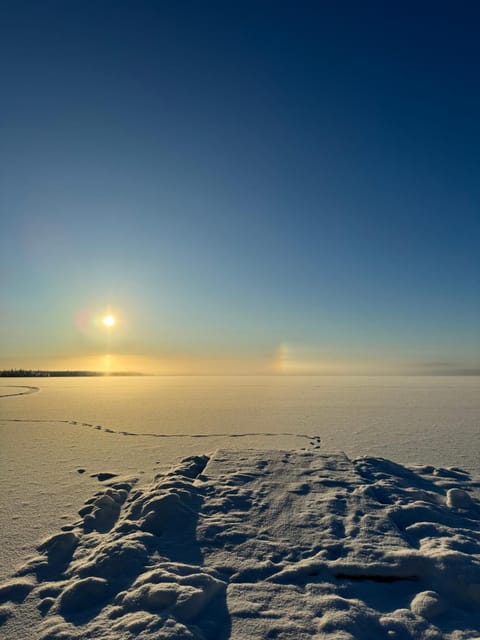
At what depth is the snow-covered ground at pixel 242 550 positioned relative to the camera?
105 inches

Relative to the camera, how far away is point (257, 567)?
3291 millimetres

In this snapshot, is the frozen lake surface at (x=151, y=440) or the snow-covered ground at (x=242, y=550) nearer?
the snow-covered ground at (x=242, y=550)

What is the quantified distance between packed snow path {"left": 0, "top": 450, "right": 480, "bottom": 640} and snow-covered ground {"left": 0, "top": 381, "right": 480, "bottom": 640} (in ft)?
0.04

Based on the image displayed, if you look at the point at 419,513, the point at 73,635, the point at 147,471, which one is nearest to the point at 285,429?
the point at 147,471

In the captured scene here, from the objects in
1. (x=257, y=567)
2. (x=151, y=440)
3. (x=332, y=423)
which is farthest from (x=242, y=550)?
(x=332, y=423)

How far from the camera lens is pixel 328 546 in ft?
11.9

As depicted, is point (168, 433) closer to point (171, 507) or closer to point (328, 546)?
point (171, 507)

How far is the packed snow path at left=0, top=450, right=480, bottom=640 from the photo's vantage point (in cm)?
262

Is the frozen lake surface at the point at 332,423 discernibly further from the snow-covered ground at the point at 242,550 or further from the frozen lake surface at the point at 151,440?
the snow-covered ground at the point at 242,550

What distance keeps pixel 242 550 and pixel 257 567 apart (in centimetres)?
31

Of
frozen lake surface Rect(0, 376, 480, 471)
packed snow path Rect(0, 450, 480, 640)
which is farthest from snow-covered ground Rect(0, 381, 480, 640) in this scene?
frozen lake surface Rect(0, 376, 480, 471)

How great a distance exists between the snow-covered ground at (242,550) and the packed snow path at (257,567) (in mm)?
13

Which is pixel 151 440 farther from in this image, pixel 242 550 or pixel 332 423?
pixel 242 550

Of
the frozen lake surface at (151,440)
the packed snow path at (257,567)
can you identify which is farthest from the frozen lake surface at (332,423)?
the packed snow path at (257,567)
